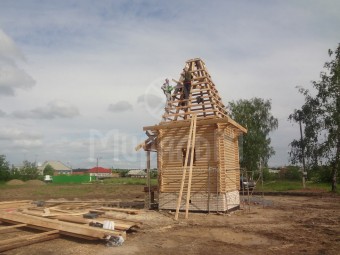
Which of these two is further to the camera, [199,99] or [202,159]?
[199,99]

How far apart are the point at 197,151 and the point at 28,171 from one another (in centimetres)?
6775

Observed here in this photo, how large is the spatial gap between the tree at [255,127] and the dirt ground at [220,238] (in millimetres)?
26607

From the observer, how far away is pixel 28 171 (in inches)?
2945

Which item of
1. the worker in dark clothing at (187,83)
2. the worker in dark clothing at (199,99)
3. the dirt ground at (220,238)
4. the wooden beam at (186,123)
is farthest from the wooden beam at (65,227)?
the worker in dark clothing at (187,83)

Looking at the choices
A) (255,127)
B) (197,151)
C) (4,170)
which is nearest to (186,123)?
(197,151)

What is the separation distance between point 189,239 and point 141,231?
205 cm

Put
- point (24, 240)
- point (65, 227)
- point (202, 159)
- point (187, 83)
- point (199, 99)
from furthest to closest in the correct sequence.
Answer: point (187, 83)
point (199, 99)
point (202, 159)
point (65, 227)
point (24, 240)

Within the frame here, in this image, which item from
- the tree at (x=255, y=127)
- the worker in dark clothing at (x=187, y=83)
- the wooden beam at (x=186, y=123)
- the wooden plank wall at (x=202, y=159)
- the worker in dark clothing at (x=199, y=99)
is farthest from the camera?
the tree at (x=255, y=127)

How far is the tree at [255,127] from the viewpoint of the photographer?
41312 millimetres

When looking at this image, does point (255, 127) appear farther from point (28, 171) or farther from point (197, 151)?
point (28, 171)

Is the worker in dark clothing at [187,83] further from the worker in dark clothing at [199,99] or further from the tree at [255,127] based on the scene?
the tree at [255,127]

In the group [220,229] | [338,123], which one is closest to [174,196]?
[220,229]

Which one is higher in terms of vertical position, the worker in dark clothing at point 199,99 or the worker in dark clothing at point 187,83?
the worker in dark clothing at point 187,83

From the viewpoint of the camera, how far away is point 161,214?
51.2 feet
